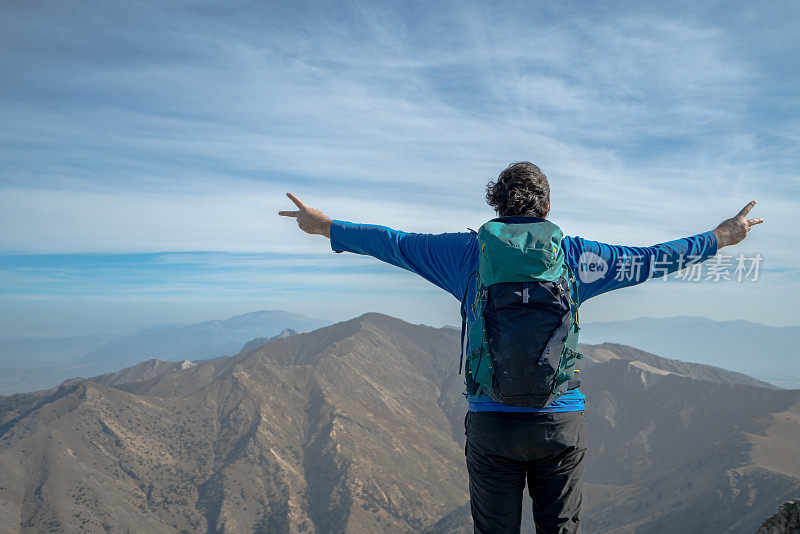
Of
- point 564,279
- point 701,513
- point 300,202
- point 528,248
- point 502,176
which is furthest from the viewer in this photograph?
point 701,513

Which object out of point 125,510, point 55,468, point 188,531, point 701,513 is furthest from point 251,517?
point 701,513

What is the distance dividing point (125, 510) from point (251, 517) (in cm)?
4231

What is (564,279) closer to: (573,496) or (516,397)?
(516,397)

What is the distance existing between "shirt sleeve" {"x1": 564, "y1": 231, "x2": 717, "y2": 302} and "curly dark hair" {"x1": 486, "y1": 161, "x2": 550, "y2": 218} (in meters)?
0.58

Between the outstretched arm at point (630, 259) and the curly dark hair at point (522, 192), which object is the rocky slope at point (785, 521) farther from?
the curly dark hair at point (522, 192)

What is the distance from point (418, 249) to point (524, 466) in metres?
1.94

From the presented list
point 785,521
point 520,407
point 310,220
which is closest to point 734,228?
point 785,521

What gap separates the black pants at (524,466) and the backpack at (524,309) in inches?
7.4

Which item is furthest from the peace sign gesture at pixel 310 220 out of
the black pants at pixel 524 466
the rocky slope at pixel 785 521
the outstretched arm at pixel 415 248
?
the rocky slope at pixel 785 521

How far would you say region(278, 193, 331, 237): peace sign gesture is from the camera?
4.53 m

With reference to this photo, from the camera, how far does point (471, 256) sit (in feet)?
12.6

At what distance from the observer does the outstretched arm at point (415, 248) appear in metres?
3.95

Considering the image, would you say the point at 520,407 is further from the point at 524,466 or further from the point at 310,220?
the point at 310,220

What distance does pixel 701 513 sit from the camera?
13750cm
